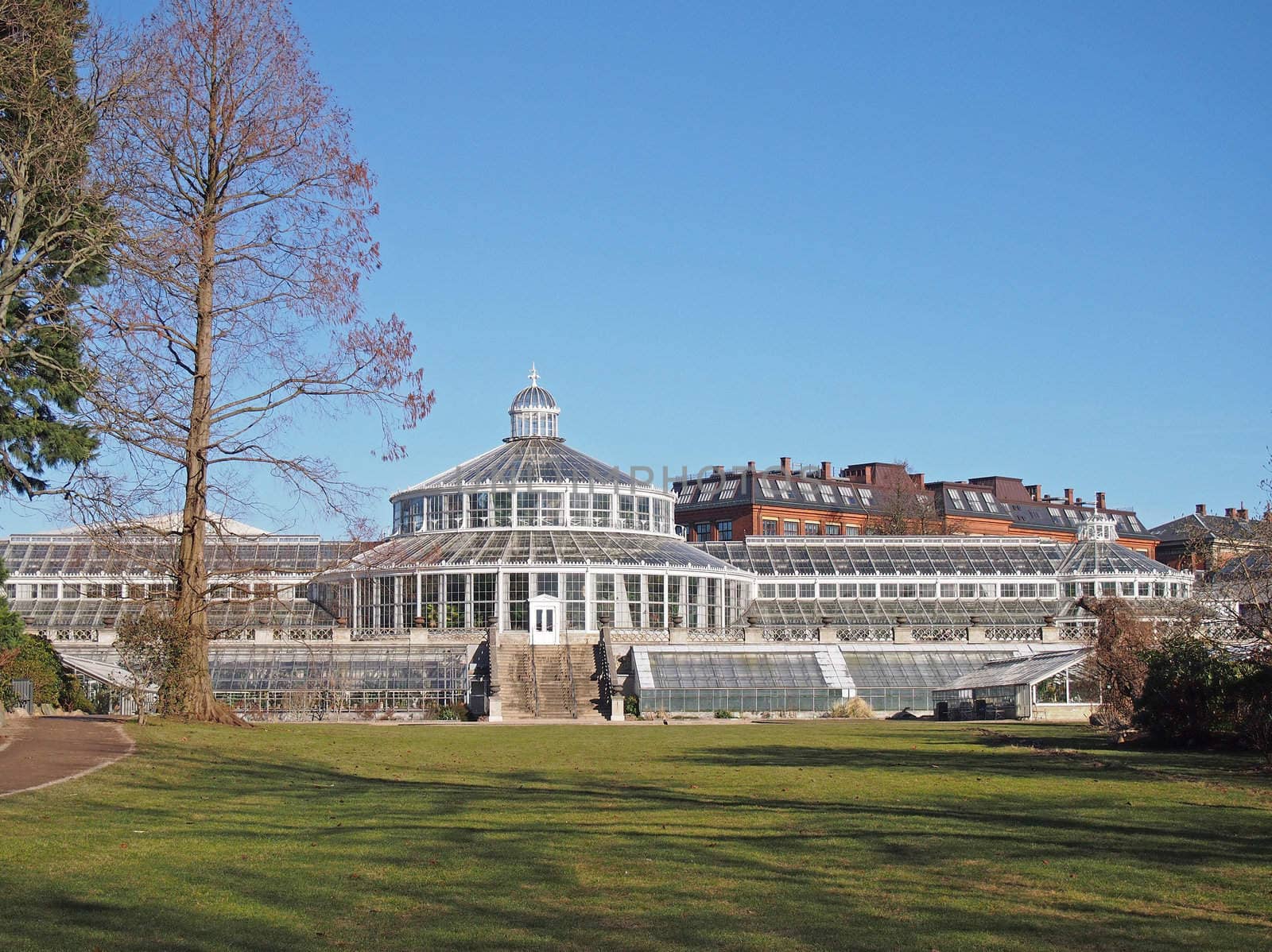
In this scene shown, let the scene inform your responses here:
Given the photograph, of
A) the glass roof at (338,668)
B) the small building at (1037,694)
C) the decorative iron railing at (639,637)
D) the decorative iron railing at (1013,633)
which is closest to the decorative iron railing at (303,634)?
the glass roof at (338,668)

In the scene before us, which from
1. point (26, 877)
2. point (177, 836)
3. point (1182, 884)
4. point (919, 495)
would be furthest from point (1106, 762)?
point (919, 495)

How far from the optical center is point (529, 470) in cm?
6700

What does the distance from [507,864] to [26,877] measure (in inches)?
162

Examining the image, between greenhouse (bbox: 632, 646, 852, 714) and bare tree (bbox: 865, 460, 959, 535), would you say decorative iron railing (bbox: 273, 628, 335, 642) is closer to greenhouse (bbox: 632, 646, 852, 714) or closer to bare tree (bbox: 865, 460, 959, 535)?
greenhouse (bbox: 632, 646, 852, 714)

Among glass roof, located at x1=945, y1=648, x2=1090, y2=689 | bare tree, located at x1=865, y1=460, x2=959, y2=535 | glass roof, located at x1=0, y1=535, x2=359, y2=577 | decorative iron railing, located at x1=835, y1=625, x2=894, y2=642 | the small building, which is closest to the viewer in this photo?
the small building

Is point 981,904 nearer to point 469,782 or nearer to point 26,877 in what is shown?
point 26,877

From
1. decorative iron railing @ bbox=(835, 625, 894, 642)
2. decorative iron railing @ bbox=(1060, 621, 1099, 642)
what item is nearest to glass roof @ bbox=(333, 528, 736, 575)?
decorative iron railing @ bbox=(835, 625, 894, 642)

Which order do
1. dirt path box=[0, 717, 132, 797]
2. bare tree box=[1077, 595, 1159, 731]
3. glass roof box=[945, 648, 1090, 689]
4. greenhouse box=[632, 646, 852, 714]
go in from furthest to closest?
1. greenhouse box=[632, 646, 852, 714]
2. glass roof box=[945, 648, 1090, 689]
3. bare tree box=[1077, 595, 1159, 731]
4. dirt path box=[0, 717, 132, 797]

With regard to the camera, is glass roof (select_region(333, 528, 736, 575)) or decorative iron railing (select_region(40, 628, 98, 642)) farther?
glass roof (select_region(333, 528, 736, 575))

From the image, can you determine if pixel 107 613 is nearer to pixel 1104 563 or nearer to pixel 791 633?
pixel 791 633

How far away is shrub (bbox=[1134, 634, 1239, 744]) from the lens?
28.5 metres

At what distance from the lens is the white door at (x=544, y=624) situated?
59438 mm

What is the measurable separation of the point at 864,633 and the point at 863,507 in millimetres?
67046

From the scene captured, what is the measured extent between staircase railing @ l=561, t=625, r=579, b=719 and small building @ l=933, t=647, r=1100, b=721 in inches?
521
